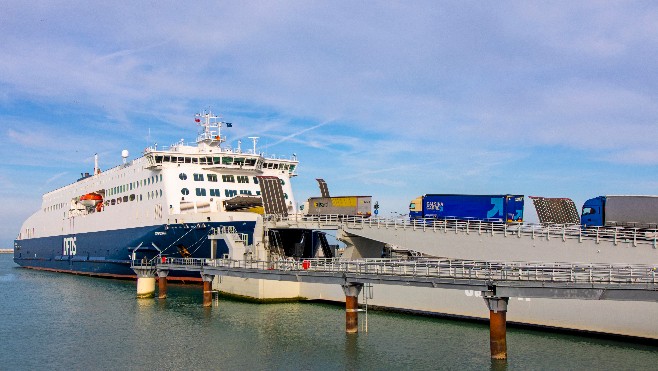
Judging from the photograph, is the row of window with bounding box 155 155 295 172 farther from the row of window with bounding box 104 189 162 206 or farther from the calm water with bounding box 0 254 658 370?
the calm water with bounding box 0 254 658 370

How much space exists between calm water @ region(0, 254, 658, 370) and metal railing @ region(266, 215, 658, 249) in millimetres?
6138

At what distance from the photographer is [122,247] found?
7025 cm

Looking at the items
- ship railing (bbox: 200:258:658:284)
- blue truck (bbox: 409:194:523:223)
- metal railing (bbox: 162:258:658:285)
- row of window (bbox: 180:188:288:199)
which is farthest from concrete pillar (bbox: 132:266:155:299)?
blue truck (bbox: 409:194:523:223)

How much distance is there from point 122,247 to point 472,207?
44.4 metres

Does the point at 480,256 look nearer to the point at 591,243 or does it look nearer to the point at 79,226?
the point at 591,243

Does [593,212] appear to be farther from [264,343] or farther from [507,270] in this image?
[264,343]

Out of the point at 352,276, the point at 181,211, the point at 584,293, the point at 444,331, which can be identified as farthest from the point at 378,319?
the point at 181,211

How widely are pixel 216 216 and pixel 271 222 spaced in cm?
992

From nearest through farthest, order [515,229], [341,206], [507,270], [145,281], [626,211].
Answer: [507,270] < [626,211] < [515,229] < [341,206] < [145,281]

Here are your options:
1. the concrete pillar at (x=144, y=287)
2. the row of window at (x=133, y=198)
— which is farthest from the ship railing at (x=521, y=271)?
the row of window at (x=133, y=198)

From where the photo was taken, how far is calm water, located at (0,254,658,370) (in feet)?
96.8

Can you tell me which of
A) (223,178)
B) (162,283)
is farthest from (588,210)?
(223,178)

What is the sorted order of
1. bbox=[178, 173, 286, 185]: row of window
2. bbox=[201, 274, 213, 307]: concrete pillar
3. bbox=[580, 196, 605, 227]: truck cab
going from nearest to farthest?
bbox=[580, 196, 605, 227]: truck cab → bbox=[201, 274, 213, 307]: concrete pillar → bbox=[178, 173, 286, 185]: row of window

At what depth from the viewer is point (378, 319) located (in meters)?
42.3
